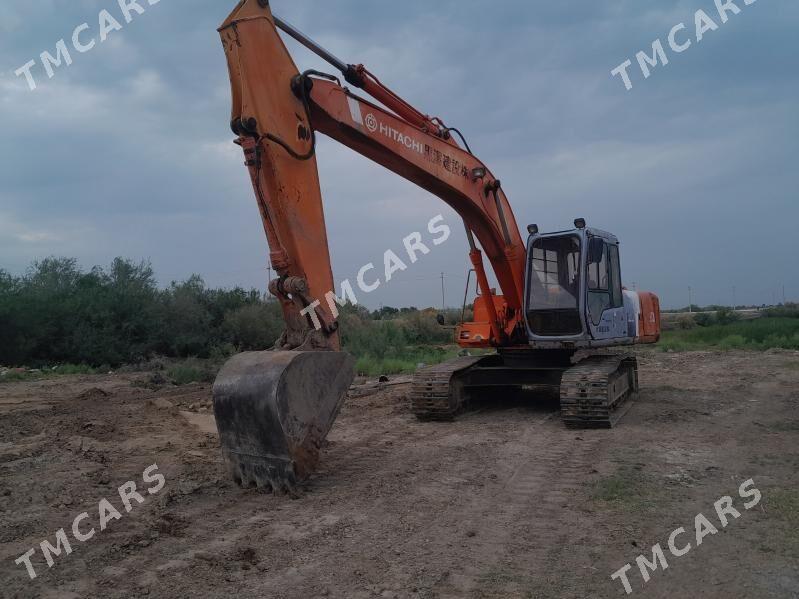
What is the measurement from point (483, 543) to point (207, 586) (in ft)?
5.89

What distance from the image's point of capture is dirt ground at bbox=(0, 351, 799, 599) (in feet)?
12.5

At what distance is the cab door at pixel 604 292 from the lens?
29.5 ft

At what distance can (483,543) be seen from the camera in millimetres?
4367

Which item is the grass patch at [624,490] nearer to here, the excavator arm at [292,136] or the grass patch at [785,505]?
the grass patch at [785,505]

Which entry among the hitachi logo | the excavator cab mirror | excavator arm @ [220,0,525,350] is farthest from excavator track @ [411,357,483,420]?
excavator arm @ [220,0,525,350]

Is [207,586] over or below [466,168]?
below

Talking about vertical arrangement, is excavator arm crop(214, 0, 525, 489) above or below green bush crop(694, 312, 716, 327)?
above

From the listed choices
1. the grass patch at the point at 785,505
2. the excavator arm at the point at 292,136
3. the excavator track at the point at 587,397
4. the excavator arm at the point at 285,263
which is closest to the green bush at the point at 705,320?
the excavator track at the point at 587,397

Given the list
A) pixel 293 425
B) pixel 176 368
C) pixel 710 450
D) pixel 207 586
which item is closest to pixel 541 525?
pixel 293 425

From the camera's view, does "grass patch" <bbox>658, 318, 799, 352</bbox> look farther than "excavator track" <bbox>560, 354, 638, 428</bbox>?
Yes

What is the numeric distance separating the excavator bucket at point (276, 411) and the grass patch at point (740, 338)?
60.5 feet

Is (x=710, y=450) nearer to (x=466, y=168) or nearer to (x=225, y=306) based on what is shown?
(x=466, y=168)

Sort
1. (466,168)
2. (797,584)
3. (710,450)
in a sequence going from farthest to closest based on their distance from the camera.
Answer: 1. (466,168)
2. (710,450)
3. (797,584)

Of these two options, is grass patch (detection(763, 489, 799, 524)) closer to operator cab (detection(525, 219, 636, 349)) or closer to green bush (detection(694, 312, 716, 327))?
Result: operator cab (detection(525, 219, 636, 349))
